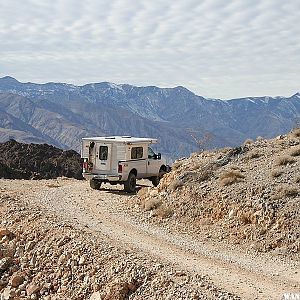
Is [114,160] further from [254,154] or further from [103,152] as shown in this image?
[254,154]

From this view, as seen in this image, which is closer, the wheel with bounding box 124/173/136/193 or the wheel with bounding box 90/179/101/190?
the wheel with bounding box 124/173/136/193

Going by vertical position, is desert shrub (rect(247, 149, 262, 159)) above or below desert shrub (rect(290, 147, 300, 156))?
below

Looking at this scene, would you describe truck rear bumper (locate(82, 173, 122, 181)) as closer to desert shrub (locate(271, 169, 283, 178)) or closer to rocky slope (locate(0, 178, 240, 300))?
rocky slope (locate(0, 178, 240, 300))

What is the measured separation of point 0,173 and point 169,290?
32.9 meters

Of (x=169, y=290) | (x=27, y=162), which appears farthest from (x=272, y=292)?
(x=27, y=162)

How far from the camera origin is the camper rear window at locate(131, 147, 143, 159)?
21.3 meters

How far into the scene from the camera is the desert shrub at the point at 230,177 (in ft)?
52.5

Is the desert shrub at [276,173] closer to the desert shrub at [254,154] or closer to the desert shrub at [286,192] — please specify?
the desert shrub at [286,192]

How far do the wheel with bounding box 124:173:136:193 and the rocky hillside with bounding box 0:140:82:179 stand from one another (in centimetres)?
2665

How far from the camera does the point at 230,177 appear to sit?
1620 centimetres

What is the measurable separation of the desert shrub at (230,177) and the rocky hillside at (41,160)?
32.1m

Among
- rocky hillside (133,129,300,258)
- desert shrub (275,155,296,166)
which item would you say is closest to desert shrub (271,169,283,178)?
rocky hillside (133,129,300,258)

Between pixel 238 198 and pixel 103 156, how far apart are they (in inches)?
301

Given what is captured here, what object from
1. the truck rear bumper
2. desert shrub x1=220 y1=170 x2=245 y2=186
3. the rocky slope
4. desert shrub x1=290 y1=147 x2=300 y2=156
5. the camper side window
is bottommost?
the rocky slope
